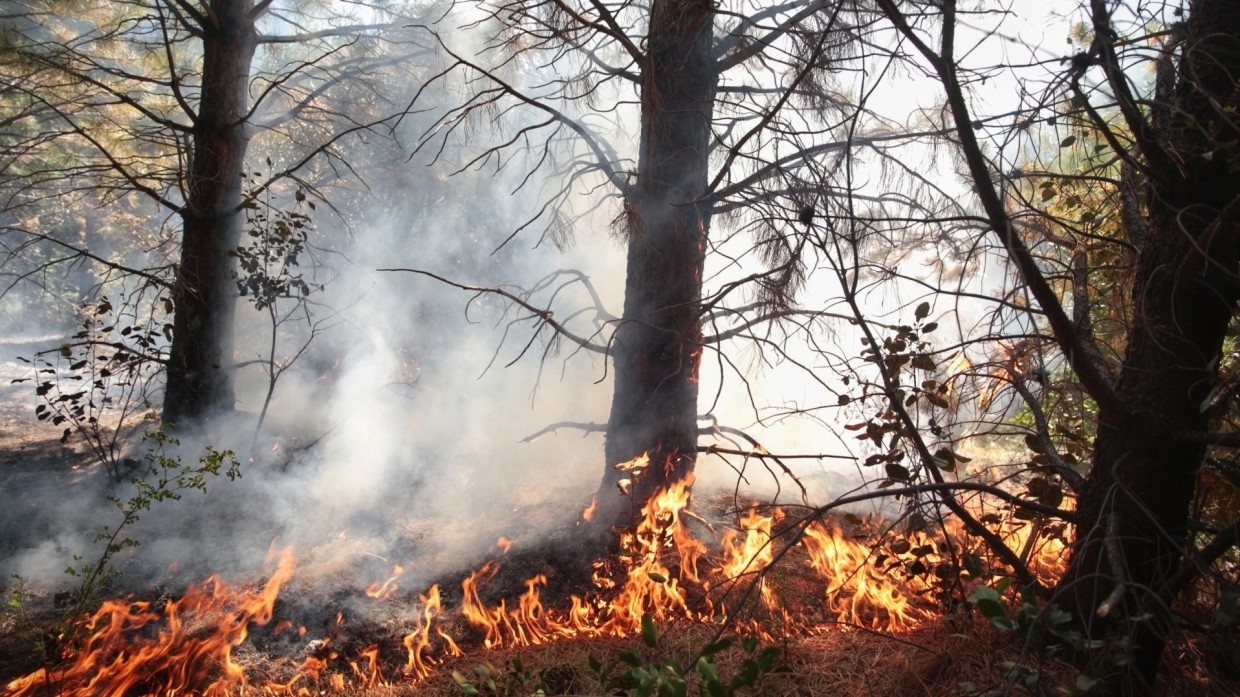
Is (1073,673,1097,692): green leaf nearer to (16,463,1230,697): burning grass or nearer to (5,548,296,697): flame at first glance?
(16,463,1230,697): burning grass

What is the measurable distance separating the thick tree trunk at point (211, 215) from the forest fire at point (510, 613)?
2.58 meters

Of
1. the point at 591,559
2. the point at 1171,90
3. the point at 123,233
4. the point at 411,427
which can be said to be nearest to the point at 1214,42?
the point at 1171,90

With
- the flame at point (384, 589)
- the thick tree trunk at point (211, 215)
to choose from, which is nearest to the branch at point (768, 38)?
the flame at point (384, 589)

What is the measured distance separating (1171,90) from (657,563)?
156 inches

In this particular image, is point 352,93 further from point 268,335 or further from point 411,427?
point 268,335

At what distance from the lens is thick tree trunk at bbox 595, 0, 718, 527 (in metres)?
4.98

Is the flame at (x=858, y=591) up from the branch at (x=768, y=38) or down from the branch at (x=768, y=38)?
down

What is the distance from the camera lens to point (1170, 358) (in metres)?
2.06

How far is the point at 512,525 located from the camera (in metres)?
6.05

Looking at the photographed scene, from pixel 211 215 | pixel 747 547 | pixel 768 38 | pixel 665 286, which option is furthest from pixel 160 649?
pixel 768 38

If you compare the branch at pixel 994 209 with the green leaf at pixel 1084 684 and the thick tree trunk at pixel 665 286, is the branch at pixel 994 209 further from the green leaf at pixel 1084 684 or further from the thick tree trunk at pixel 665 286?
the thick tree trunk at pixel 665 286

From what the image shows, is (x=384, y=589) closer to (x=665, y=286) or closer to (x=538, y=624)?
(x=538, y=624)

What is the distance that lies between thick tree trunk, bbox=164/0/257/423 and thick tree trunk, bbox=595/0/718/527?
4227 mm

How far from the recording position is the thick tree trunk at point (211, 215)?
667 centimetres
